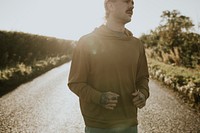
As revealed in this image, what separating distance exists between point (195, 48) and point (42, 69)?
29.8ft

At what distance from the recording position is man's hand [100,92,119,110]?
1963 millimetres

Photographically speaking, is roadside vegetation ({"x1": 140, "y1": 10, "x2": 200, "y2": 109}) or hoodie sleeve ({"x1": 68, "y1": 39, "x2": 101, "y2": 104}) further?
roadside vegetation ({"x1": 140, "y1": 10, "x2": 200, "y2": 109})

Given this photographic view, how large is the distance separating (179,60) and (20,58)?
10423 mm

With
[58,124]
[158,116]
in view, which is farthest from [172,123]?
[58,124]

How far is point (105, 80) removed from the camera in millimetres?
2098

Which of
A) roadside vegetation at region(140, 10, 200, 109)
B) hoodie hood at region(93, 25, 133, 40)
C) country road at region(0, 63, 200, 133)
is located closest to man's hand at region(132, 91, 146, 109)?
hoodie hood at region(93, 25, 133, 40)

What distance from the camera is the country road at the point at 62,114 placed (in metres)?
6.16

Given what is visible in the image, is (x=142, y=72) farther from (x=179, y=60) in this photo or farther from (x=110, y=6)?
(x=179, y=60)

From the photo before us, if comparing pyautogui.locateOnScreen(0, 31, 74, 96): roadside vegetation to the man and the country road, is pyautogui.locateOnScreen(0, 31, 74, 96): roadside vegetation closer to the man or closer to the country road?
the country road

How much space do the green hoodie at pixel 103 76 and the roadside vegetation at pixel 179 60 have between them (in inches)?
248

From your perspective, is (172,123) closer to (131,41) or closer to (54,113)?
(54,113)

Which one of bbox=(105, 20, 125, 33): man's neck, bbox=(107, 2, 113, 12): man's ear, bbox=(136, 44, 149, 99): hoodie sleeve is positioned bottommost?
bbox=(136, 44, 149, 99): hoodie sleeve

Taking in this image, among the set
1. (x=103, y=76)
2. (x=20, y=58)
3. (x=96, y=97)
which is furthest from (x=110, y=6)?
(x=20, y=58)

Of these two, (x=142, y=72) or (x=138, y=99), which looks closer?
(x=138, y=99)
